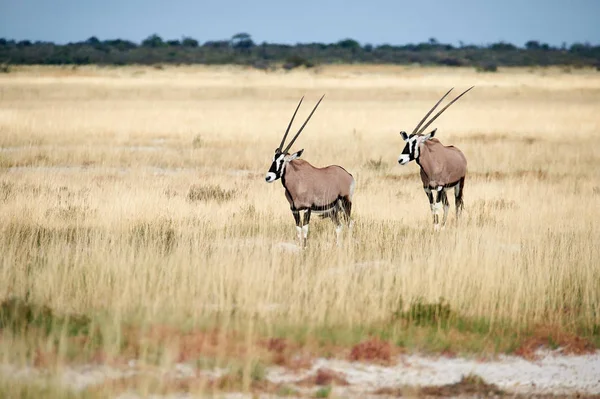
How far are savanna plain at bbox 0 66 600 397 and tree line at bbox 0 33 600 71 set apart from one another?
64546 mm

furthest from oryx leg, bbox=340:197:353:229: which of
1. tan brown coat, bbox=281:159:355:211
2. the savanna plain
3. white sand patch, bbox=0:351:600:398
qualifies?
white sand patch, bbox=0:351:600:398

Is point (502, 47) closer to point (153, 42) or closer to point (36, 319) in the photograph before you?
point (153, 42)

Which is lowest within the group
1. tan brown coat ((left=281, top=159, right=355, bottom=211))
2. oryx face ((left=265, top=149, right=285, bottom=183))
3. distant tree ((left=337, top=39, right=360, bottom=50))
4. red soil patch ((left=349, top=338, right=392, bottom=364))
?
red soil patch ((left=349, top=338, right=392, bottom=364))

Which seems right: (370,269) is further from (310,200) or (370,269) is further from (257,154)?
(257,154)

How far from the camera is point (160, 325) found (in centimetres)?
774

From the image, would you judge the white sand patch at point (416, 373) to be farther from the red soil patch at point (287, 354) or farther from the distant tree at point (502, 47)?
the distant tree at point (502, 47)

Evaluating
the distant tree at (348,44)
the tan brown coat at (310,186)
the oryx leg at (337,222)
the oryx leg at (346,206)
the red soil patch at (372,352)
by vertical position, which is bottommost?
the red soil patch at (372,352)

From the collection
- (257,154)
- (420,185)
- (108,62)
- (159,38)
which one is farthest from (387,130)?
(159,38)

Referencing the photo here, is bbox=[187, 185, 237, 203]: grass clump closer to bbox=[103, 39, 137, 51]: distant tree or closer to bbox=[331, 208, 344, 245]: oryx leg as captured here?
bbox=[331, 208, 344, 245]: oryx leg

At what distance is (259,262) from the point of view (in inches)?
377

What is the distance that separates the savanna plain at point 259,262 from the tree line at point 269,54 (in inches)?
2541

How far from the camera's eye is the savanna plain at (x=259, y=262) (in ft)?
24.3

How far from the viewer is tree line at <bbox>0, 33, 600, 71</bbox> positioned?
97.5m

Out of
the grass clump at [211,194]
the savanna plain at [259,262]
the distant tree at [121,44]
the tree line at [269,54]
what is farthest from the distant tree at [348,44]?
the grass clump at [211,194]
